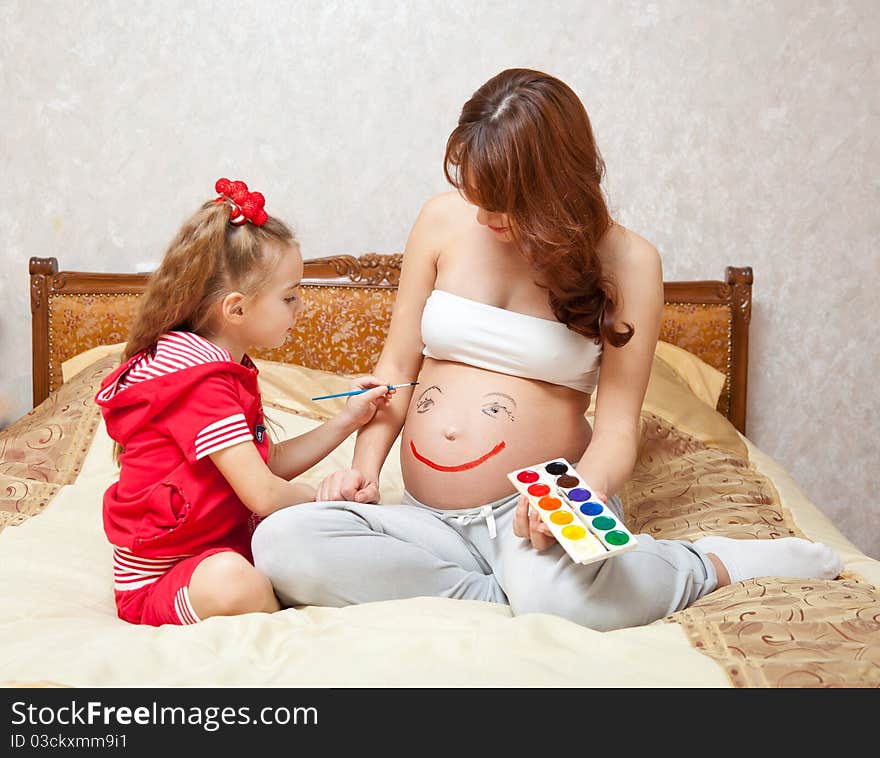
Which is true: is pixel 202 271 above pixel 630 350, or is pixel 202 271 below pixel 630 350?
above

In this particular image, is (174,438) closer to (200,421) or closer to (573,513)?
(200,421)

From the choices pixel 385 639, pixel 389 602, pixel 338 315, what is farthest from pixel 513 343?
pixel 338 315

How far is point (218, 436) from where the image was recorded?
134 cm

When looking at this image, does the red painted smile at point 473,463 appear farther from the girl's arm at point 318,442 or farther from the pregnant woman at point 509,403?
the girl's arm at point 318,442

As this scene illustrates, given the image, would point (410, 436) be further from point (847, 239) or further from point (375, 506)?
point (847, 239)

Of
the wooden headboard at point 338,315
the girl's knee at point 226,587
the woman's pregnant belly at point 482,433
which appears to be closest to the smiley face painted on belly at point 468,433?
the woman's pregnant belly at point 482,433

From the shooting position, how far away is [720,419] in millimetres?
2436

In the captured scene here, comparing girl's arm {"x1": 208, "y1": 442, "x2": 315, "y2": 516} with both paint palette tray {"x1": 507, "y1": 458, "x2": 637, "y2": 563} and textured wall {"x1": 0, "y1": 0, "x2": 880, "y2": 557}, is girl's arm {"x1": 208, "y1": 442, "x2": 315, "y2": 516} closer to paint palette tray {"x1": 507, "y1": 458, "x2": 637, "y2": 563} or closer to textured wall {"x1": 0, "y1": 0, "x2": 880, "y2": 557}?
paint palette tray {"x1": 507, "y1": 458, "x2": 637, "y2": 563}

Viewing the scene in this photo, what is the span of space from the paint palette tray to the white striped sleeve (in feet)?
1.32

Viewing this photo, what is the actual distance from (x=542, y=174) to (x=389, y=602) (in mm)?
664

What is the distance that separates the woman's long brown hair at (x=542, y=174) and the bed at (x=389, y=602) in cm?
53

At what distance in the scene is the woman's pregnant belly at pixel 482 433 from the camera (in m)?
1.49

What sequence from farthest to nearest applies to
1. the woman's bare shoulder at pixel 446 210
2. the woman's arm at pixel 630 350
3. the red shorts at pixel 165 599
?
the woman's bare shoulder at pixel 446 210, the woman's arm at pixel 630 350, the red shorts at pixel 165 599

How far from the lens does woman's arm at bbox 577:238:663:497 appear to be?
1.55 metres
